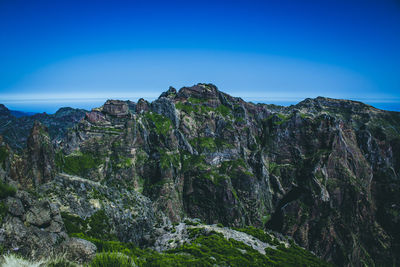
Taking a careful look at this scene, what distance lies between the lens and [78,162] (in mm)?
104000

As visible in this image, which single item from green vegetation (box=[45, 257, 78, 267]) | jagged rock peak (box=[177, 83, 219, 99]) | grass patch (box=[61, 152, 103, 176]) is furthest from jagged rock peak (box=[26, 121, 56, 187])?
jagged rock peak (box=[177, 83, 219, 99])

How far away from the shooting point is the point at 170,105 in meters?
146

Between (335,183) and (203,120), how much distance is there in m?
98.1

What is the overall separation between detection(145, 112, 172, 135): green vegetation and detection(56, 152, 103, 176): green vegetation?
3885cm

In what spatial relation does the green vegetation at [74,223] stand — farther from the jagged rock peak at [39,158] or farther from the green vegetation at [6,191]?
the jagged rock peak at [39,158]

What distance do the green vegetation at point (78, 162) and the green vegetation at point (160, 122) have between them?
3885cm

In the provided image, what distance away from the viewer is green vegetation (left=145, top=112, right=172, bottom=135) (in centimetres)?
13544

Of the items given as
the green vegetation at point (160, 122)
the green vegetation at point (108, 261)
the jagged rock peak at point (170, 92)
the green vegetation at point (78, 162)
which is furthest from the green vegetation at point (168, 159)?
the green vegetation at point (108, 261)

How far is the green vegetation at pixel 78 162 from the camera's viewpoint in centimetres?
9781

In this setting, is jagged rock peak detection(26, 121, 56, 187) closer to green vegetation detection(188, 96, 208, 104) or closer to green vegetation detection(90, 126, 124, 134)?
green vegetation detection(90, 126, 124, 134)

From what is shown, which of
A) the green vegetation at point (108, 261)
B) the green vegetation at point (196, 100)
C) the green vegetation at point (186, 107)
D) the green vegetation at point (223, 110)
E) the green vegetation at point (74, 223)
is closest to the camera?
the green vegetation at point (108, 261)

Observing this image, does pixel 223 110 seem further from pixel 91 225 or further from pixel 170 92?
pixel 91 225

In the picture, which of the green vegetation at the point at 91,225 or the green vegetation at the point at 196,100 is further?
the green vegetation at the point at 196,100

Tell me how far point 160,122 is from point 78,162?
53071 mm
